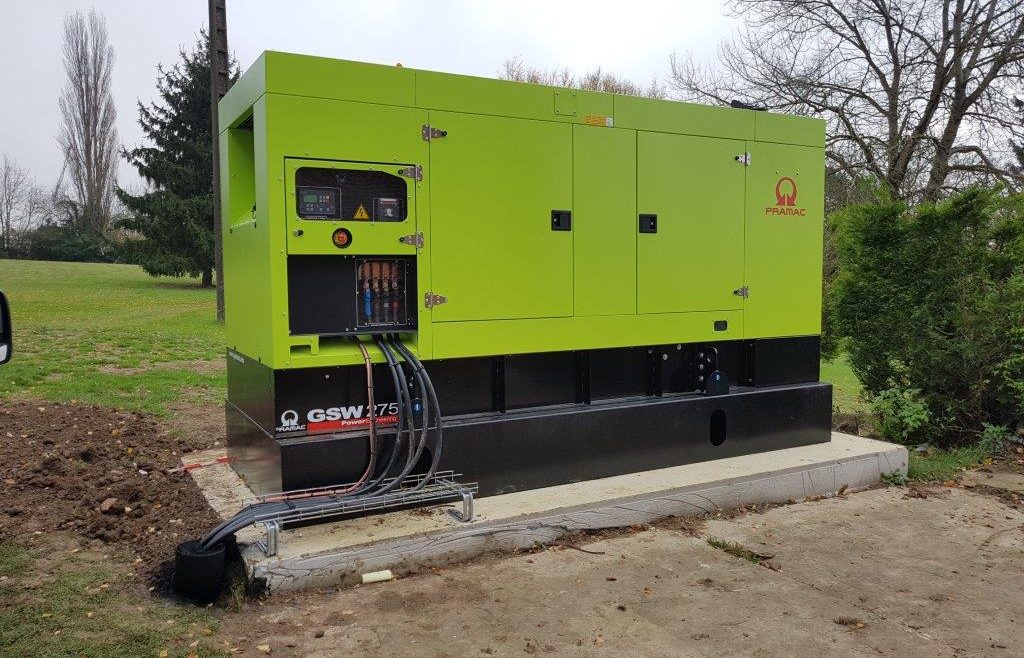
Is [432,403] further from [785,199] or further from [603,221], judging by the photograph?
[785,199]

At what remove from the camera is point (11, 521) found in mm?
4379

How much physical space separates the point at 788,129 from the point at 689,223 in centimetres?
Answer: 120

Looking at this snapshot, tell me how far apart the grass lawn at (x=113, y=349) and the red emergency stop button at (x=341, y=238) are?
4129mm

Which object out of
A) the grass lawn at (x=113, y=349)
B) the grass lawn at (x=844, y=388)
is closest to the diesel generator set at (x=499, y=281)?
the grass lawn at (x=844, y=388)

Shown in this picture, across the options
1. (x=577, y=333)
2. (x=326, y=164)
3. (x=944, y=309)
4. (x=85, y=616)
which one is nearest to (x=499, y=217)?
(x=577, y=333)

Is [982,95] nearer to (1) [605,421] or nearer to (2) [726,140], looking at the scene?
(2) [726,140]

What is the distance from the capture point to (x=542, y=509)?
180 inches

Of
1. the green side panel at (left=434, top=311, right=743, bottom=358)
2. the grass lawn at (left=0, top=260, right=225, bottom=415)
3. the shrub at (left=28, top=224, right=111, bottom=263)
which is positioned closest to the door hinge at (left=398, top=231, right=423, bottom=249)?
the green side panel at (left=434, top=311, right=743, bottom=358)

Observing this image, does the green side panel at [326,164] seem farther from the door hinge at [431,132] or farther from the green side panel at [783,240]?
the green side panel at [783,240]

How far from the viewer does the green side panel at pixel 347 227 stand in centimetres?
420

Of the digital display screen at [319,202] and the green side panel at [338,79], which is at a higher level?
the green side panel at [338,79]

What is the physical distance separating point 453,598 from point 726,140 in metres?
3.68

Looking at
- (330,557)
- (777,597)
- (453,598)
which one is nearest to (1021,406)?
(777,597)

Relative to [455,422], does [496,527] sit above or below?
below
